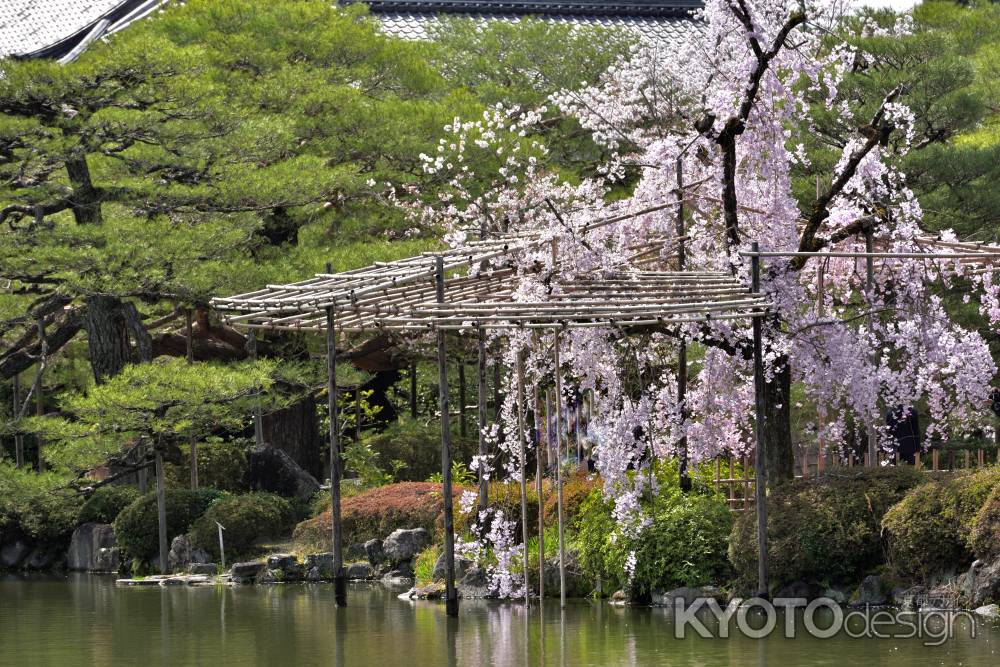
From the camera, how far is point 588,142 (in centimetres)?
2620

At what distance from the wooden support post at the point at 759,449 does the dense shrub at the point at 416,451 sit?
34.8 feet

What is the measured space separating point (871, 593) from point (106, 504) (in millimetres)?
12538

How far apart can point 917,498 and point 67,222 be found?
13622 millimetres

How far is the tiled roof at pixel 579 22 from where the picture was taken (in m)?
32.7

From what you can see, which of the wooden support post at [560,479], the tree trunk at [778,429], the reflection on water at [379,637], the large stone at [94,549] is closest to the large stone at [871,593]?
the reflection on water at [379,637]

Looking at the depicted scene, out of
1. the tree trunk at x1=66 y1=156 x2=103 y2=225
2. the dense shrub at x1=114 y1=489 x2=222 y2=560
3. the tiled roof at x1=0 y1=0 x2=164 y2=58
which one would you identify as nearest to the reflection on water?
the dense shrub at x1=114 y1=489 x2=222 y2=560

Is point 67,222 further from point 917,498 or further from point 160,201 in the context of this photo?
point 917,498

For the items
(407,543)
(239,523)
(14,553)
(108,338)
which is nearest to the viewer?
(407,543)

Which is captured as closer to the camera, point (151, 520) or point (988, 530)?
point (988, 530)

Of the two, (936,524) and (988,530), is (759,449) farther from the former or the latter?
(988,530)

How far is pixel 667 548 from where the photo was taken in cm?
1498

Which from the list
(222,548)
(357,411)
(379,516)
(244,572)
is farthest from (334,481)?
(357,411)

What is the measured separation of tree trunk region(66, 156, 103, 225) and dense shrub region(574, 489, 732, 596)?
925cm

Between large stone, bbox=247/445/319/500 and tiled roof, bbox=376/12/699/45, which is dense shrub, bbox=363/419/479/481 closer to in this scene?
large stone, bbox=247/445/319/500
